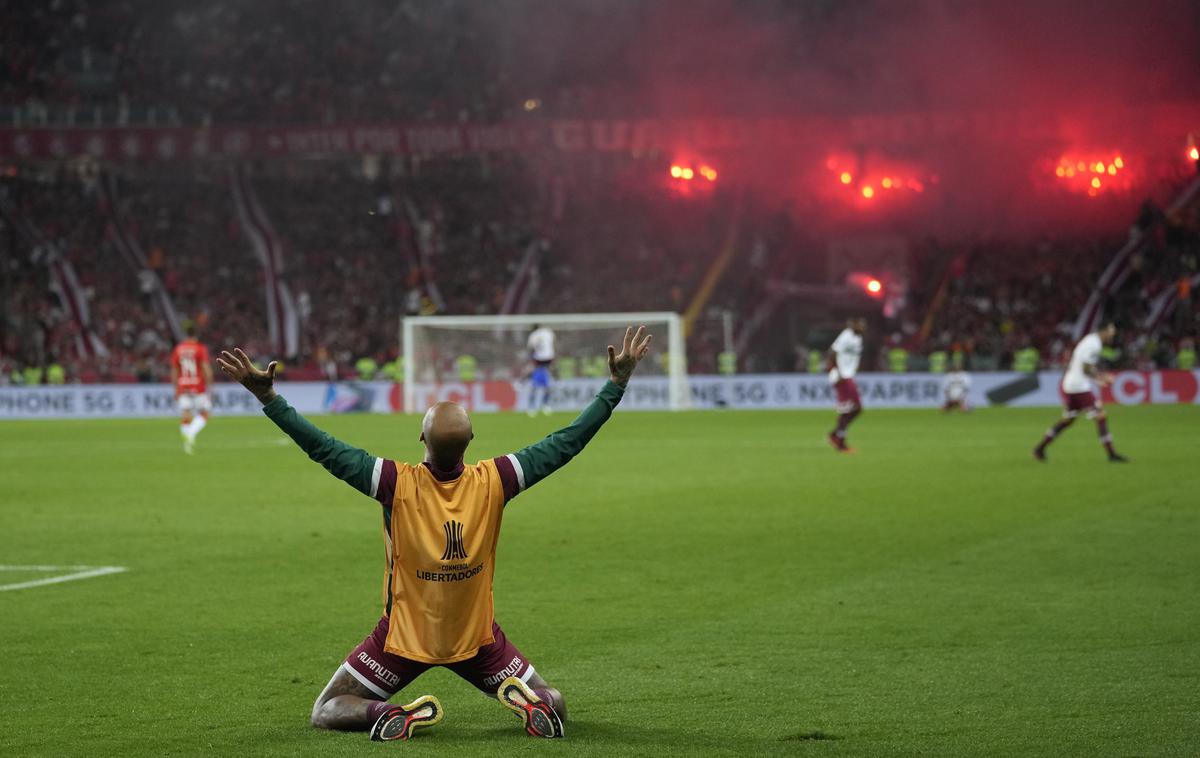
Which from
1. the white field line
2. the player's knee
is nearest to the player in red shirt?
the white field line

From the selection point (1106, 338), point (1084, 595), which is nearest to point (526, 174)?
point (1106, 338)

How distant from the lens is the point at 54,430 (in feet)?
106

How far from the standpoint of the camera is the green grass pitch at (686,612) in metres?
6.06

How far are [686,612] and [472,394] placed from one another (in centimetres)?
3050

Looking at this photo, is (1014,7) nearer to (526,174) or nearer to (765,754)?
(526,174)

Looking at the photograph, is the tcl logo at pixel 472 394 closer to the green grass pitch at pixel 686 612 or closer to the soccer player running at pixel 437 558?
the green grass pitch at pixel 686 612

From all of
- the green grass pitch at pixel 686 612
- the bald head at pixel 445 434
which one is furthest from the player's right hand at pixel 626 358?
the green grass pitch at pixel 686 612

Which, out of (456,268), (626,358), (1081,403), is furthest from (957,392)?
(626,358)

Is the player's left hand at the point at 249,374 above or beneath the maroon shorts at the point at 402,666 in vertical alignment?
above

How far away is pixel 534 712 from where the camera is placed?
19.2ft

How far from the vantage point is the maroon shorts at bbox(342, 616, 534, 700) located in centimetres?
594

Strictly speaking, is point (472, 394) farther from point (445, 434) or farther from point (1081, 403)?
point (445, 434)

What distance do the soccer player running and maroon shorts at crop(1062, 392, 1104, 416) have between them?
14.9 m

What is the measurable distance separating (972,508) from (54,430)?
2329 centimetres
